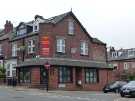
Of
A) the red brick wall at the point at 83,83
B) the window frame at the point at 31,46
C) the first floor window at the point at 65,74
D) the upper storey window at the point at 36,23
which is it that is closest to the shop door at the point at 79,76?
the red brick wall at the point at 83,83

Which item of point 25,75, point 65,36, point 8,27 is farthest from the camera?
point 8,27

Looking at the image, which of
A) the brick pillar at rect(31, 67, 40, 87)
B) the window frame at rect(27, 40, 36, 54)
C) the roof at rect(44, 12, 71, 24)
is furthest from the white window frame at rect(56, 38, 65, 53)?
the brick pillar at rect(31, 67, 40, 87)

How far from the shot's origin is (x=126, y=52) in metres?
90.9

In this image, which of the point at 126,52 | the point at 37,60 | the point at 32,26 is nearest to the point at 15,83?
the point at 37,60

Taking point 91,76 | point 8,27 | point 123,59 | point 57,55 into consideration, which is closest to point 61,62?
point 57,55

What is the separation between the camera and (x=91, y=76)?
192 ft

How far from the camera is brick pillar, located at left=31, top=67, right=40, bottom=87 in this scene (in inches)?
2045

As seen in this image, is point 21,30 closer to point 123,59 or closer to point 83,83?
point 83,83

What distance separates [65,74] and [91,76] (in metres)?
5.97

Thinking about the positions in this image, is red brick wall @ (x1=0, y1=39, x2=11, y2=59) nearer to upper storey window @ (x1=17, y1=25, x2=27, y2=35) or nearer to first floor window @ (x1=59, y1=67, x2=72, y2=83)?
upper storey window @ (x1=17, y1=25, x2=27, y2=35)

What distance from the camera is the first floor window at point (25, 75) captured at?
54.0 m

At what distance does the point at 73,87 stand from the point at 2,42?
1580cm

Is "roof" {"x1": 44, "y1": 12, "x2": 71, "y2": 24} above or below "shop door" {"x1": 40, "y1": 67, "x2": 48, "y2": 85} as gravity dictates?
above

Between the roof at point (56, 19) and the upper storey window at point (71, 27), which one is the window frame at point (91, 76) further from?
the roof at point (56, 19)
